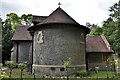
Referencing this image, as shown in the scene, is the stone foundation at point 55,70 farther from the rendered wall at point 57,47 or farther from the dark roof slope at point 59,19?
the dark roof slope at point 59,19

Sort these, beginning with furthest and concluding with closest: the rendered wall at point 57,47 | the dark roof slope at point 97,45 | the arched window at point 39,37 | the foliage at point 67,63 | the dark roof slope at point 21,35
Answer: the dark roof slope at point 21,35
the dark roof slope at point 97,45
the arched window at point 39,37
the rendered wall at point 57,47
the foliage at point 67,63

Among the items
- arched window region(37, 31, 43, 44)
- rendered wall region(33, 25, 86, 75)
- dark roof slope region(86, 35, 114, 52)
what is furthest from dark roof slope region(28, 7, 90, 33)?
dark roof slope region(86, 35, 114, 52)

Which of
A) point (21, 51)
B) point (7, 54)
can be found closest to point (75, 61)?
point (21, 51)

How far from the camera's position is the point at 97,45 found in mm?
37406

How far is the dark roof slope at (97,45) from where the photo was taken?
35.8m

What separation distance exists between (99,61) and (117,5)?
39.8 ft

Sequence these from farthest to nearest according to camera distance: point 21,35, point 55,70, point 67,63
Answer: point 21,35 → point 55,70 → point 67,63

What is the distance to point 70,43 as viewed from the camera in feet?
86.8

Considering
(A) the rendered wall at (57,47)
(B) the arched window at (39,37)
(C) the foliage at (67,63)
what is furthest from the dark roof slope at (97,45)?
(B) the arched window at (39,37)

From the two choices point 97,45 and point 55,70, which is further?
point 97,45

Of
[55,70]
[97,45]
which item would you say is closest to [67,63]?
[55,70]

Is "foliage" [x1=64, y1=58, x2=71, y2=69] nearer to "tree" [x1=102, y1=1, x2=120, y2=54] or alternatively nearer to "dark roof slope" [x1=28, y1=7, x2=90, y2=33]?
"dark roof slope" [x1=28, y1=7, x2=90, y2=33]

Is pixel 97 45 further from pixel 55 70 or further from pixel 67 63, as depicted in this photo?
pixel 67 63

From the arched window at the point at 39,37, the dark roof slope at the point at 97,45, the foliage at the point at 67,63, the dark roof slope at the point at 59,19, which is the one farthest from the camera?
the dark roof slope at the point at 97,45
